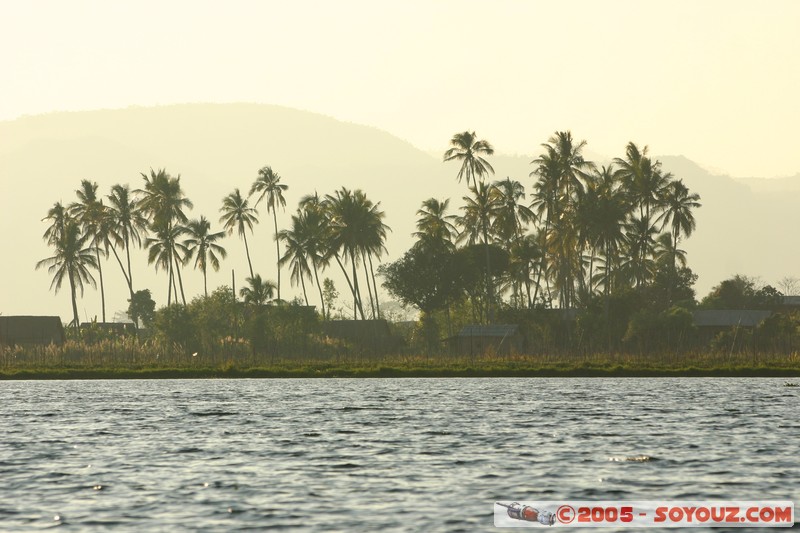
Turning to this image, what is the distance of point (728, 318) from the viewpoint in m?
132

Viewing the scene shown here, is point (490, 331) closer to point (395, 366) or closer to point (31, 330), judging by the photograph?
point (395, 366)

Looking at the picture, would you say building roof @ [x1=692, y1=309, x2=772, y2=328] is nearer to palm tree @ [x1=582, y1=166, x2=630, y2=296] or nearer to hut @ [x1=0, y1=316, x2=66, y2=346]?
palm tree @ [x1=582, y1=166, x2=630, y2=296]

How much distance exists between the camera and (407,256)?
488ft

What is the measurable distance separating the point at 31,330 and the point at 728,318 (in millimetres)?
74375

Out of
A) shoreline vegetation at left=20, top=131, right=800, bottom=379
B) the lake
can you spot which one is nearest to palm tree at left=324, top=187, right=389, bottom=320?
shoreline vegetation at left=20, top=131, right=800, bottom=379

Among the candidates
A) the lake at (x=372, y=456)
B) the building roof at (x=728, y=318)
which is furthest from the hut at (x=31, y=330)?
the lake at (x=372, y=456)

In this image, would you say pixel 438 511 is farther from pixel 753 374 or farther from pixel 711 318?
pixel 711 318

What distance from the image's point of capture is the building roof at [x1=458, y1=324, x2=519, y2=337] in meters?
126

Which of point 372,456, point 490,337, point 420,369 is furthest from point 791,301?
point 372,456

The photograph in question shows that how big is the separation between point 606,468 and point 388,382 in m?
56.4

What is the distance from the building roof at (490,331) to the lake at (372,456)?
57713 millimetres

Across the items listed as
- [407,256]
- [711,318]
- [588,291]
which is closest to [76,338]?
[407,256]

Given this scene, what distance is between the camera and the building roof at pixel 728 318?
12964 cm

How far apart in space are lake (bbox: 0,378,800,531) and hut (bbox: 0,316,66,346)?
75.8 metres
